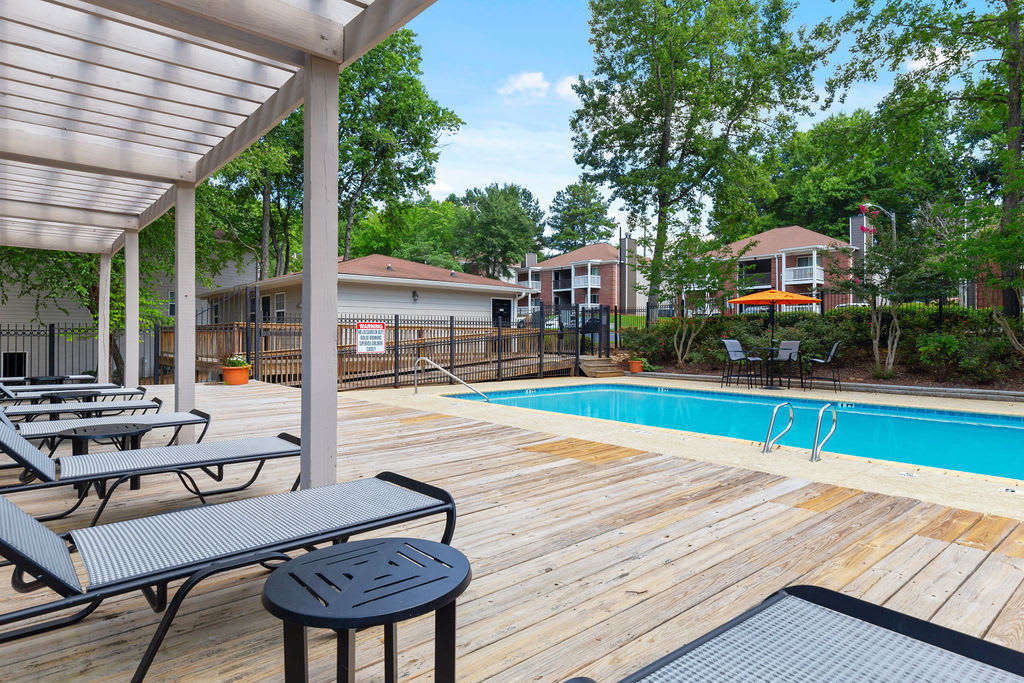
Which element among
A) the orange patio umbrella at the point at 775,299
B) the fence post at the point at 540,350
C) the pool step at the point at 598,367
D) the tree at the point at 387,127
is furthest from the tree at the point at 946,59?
the tree at the point at 387,127

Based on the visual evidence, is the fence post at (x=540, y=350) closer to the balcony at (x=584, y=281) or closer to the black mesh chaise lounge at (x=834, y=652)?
the black mesh chaise lounge at (x=834, y=652)

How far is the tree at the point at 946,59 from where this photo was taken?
12570 mm

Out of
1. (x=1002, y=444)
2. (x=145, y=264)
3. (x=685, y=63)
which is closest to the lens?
(x=1002, y=444)

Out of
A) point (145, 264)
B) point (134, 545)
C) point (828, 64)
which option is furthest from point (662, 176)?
point (134, 545)

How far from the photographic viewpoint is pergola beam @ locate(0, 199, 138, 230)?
19.2 ft

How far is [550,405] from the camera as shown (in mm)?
11312

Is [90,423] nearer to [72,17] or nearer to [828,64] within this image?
[72,17]

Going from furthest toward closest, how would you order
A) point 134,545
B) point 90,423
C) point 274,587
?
point 90,423 < point 134,545 < point 274,587

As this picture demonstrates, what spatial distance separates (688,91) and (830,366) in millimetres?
13116

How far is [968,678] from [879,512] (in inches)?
106

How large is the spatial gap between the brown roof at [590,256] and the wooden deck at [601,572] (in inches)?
1449

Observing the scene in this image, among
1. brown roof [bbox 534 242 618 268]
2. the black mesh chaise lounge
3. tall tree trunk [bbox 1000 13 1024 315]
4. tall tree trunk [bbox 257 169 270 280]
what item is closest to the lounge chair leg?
the black mesh chaise lounge

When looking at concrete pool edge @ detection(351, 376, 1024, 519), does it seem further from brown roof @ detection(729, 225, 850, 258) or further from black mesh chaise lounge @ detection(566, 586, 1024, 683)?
brown roof @ detection(729, 225, 850, 258)

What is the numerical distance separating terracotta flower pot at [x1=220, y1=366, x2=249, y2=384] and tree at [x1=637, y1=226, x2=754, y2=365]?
1142 cm
